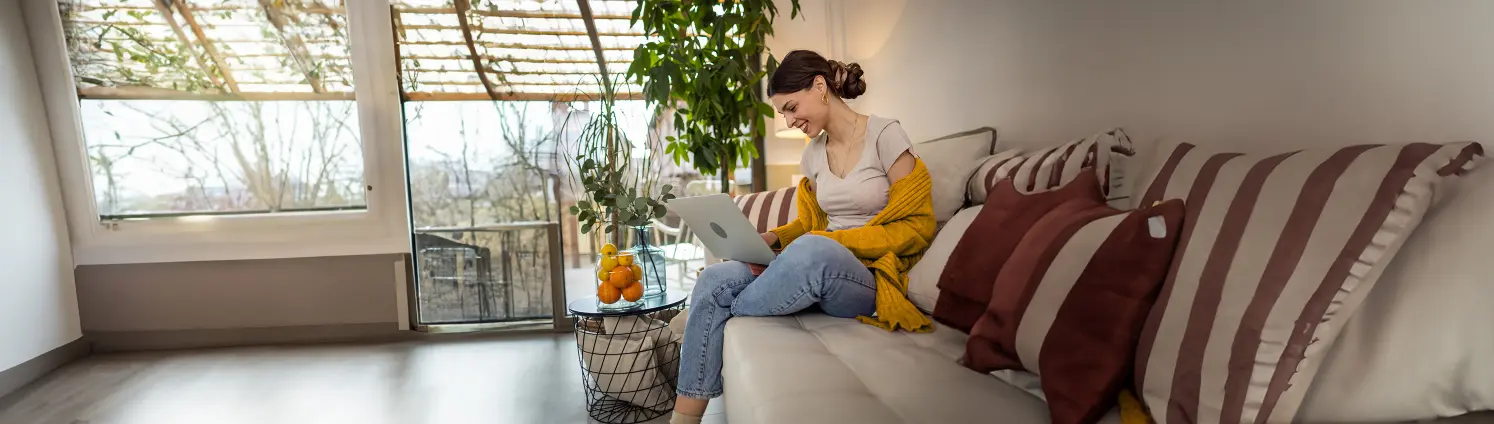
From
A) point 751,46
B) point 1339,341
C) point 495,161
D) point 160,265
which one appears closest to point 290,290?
point 160,265

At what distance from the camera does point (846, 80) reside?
5.89 ft

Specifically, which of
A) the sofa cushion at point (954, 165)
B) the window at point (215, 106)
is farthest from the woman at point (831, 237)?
the window at point (215, 106)

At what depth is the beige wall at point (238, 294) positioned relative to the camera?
316 centimetres

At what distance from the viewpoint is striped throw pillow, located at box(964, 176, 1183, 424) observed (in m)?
0.84

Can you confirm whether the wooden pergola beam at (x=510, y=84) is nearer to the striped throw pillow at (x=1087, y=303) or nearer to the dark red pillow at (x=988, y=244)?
the dark red pillow at (x=988, y=244)

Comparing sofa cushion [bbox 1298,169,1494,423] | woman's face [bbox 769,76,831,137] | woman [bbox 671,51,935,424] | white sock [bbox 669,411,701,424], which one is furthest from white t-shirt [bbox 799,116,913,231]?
sofa cushion [bbox 1298,169,1494,423]

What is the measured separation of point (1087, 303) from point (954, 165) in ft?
3.00

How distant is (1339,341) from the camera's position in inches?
27.7

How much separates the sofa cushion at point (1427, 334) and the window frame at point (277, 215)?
3.41 m

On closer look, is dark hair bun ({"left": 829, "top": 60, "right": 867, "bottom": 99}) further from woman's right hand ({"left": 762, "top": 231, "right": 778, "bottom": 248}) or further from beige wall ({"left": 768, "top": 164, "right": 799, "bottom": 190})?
beige wall ({"left": 768, "top": 164, "right": 799, "bottom": 190})

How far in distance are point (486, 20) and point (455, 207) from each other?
2.97ft

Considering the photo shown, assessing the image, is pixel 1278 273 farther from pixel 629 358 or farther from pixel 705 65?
pixel 705 65

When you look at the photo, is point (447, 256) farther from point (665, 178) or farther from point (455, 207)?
point (665, 178)

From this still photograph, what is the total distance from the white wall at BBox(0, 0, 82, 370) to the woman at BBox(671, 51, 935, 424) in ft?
9.42
